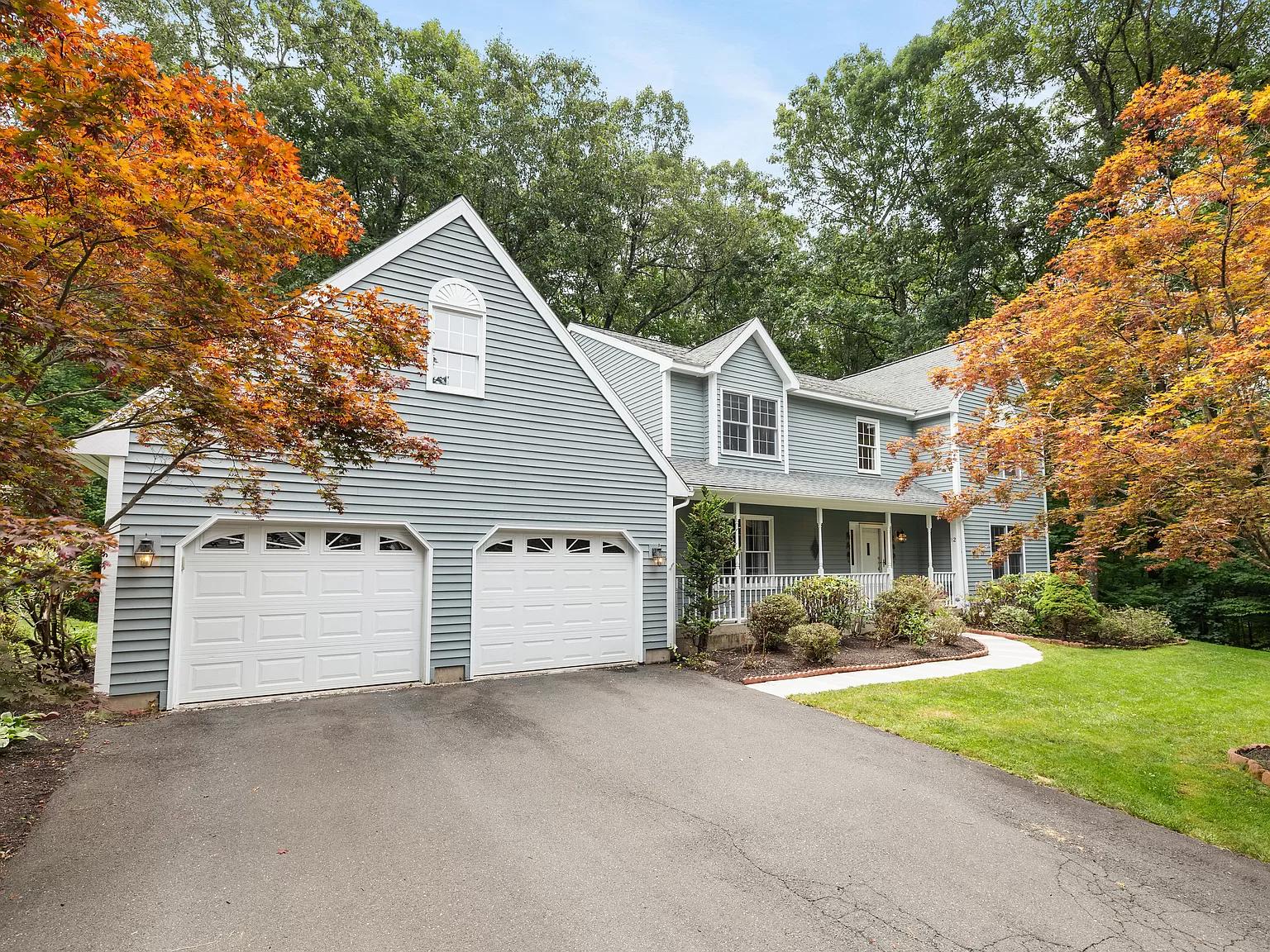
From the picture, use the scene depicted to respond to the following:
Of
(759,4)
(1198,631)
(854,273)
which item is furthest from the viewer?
(854,273)

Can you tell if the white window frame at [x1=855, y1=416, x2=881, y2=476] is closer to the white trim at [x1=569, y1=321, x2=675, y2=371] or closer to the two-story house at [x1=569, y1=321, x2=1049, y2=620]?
the two-story house at [x1=569, y1=321, x2=1049, y2=620]

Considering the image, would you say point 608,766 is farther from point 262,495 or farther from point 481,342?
point 481,342

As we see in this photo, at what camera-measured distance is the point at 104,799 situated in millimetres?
4871

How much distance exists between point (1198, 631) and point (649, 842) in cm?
2005

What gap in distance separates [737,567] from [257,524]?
29.0 ft

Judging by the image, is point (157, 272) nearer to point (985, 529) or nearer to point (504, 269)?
point (504, 269)

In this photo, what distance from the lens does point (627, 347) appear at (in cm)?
1553

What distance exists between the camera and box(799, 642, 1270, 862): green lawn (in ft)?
17.3

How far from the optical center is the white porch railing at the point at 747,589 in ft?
38.8

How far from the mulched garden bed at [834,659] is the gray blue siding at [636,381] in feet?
17.2

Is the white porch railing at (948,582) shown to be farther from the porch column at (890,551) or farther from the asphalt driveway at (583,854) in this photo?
the asphalt driveway at (583,854)

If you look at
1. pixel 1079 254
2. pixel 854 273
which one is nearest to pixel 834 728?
pixel 1079 254

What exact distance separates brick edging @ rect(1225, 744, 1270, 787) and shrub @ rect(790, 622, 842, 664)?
503 centimetres

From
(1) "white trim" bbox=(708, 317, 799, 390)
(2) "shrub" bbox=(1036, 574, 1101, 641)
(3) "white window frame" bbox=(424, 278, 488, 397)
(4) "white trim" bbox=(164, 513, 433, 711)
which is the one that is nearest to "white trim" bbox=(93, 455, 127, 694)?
(4) "white trim" bbox=(164, 513, 433, 711)
